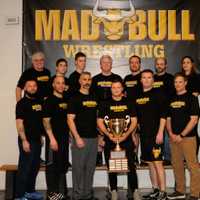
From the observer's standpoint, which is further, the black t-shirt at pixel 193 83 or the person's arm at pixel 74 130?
the black t-shirt at pixel 193 83

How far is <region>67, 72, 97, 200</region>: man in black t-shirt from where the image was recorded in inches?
175

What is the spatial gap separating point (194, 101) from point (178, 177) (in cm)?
95

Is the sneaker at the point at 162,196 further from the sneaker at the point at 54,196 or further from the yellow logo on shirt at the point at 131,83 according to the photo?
the yellow logo on shirt at the point at 131,83

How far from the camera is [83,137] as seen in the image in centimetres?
448

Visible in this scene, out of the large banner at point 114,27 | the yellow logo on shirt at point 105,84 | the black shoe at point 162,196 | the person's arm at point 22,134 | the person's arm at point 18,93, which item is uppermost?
the large banner at point 114,27

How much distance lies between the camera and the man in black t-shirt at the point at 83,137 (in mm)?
4457

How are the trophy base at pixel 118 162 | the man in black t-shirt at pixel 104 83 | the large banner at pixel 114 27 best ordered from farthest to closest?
the large banner at pixel 114 27 → the man in black t-shirt at pixel 104 83 → the trophy base at pixel 118 162

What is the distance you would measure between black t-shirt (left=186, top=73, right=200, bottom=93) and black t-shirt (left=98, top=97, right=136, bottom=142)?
90 cm

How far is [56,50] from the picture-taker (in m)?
5.54

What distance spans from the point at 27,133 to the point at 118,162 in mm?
1108

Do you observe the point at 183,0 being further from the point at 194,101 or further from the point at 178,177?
the point at 178,177

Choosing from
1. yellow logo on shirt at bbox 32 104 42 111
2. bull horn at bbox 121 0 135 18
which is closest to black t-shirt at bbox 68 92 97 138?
yellow logo on shirt at bbox 32 104 42 111

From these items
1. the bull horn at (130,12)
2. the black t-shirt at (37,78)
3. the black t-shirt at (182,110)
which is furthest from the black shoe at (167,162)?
the bull horn at (130,12)

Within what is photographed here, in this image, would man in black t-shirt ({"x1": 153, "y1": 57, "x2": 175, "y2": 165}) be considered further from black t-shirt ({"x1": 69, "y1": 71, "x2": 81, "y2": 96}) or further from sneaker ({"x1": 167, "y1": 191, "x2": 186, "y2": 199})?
black t-shirt ({"x1": 69, "y1": 71, "x2": 81, "y2": 96})
